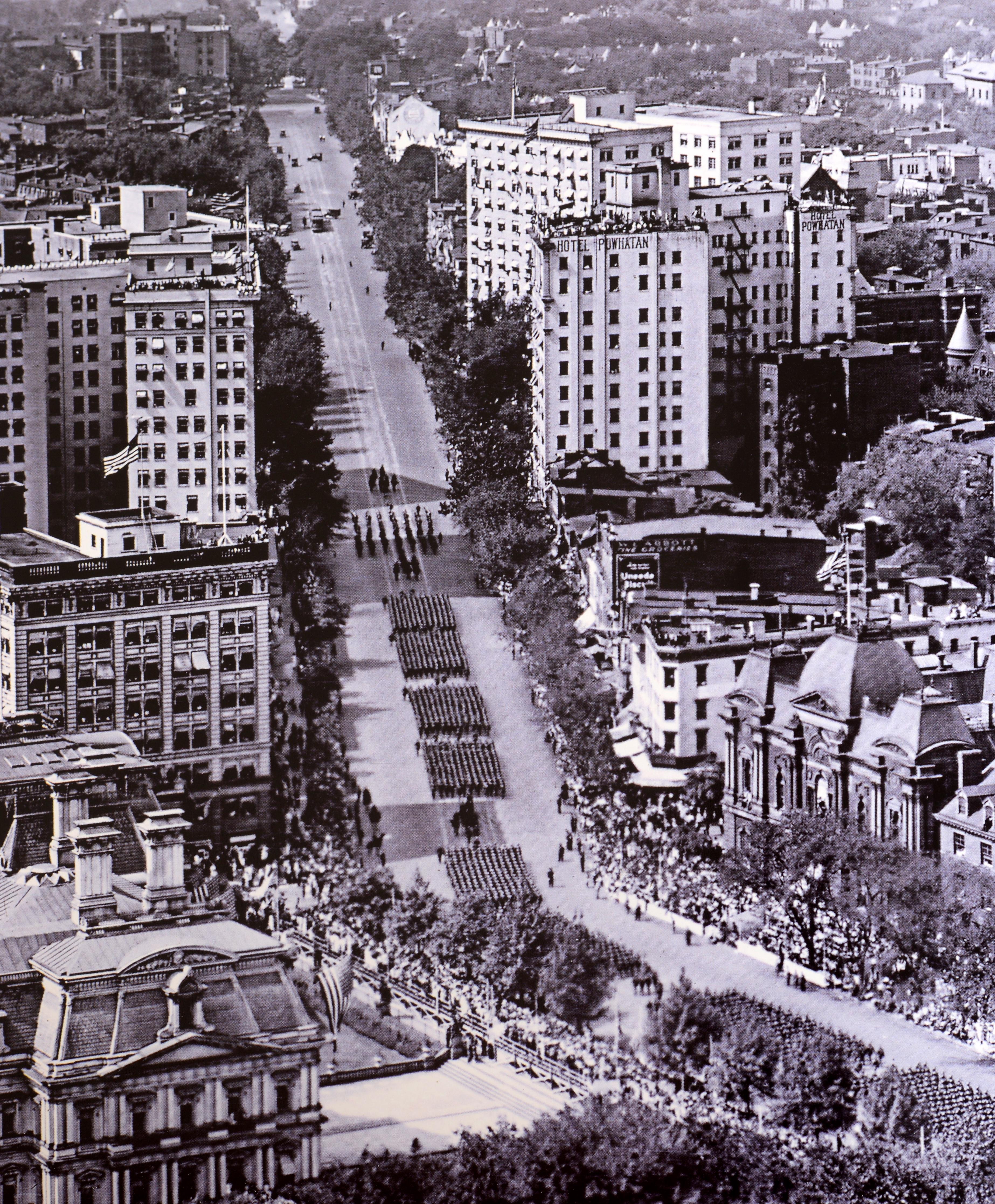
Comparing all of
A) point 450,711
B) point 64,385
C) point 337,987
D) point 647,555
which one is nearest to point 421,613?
point 647,555

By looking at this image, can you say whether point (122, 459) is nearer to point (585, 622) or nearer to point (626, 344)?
point (585, 622)

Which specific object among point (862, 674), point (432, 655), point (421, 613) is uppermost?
point (862, 674)

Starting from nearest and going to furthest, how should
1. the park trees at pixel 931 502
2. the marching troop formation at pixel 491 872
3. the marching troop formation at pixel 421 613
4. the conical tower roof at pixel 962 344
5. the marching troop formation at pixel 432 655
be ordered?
1. the marching troop formation at pixel 491 872
2. the marching troop formation at pixel 432 655
3. the marching troop formation at pixel 421 613
4. the park trees at pixel 931 502
5. the conical tower roof at pixel 962 344

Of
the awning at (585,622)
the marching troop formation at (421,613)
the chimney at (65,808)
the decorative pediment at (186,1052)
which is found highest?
the chimney at (65,808)

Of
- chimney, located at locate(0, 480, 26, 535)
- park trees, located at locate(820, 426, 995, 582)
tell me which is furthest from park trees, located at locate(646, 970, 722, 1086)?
chimney, located at locate(0, 480, 26, 535)

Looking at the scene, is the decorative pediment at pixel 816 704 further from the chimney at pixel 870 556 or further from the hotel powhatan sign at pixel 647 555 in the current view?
the hotel powhatan sign at pixel 647 555

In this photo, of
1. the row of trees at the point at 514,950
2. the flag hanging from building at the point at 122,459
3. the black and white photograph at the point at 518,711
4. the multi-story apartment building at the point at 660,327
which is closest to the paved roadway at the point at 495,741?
the black and white photograph at the point at 518,711

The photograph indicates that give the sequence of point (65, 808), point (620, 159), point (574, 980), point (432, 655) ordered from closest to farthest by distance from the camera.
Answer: point (65, 808) < point (574, 980) < point (432, 655) < point (620, 159)
